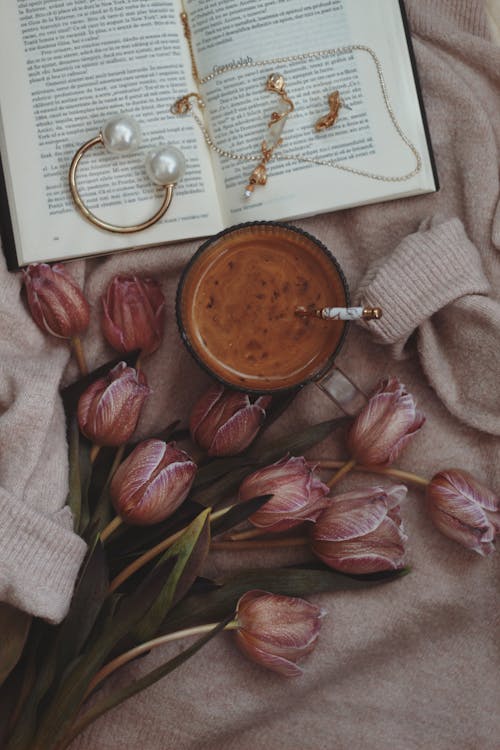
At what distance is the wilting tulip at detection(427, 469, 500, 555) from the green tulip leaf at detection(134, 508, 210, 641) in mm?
276

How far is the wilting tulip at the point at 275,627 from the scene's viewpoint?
708mm

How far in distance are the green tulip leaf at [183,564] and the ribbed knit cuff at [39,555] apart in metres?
0.09

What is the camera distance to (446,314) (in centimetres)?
86

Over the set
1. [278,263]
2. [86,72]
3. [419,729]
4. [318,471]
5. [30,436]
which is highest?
[86,72]

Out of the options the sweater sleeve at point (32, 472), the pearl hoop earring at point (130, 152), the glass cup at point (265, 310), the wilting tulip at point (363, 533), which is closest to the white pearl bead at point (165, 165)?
the pearl hoop earring at point (130, 152)

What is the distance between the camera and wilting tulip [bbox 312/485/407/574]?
747 millimetres

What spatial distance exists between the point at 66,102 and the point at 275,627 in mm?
631

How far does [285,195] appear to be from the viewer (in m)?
0.87

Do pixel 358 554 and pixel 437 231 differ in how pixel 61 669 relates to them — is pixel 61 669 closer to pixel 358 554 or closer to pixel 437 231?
pixel 358 554

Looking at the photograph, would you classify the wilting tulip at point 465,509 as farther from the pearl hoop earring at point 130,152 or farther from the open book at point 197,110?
the pearl hoop earring at point 130,152

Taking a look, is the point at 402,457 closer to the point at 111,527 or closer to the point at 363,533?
the point at 363,533

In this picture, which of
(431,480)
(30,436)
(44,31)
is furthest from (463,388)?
(44,31)

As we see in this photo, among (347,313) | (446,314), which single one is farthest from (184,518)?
(446,314)

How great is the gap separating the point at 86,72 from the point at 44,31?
0.22 ft
